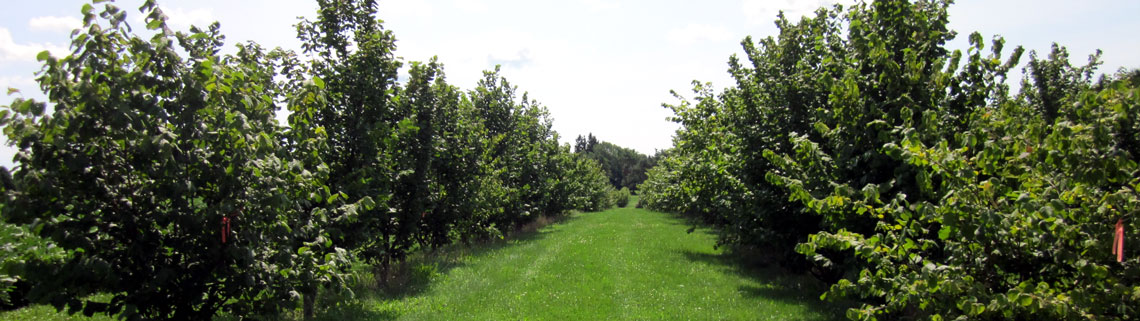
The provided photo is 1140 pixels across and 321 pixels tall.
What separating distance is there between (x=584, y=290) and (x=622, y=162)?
109227 mm

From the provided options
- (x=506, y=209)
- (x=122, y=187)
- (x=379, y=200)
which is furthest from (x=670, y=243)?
(x=122, y=187)

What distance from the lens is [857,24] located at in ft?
22.5

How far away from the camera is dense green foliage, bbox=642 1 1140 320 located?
10.6ft

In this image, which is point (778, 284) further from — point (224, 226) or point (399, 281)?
point (224, 226)

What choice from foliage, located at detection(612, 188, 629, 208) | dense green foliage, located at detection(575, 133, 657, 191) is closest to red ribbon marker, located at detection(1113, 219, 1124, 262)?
foliage, located at detection(612, 188, 629, 208)

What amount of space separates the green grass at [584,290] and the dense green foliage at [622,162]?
91.8 m

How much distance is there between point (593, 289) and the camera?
10.8 m

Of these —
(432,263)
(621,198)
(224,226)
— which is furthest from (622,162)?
(224,226)

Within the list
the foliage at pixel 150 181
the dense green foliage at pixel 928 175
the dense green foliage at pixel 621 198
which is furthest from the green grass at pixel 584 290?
the dense green foliage at pixel 621 198

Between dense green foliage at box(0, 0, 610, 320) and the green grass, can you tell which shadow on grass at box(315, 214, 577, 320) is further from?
dense green foliage at box(0, 0, 610, 320)

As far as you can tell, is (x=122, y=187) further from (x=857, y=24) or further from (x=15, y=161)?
(x=857, y=24)

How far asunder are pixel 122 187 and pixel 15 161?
631 mm

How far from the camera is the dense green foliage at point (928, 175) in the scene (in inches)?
127

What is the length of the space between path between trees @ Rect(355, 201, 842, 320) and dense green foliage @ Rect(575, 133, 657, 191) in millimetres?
91874
